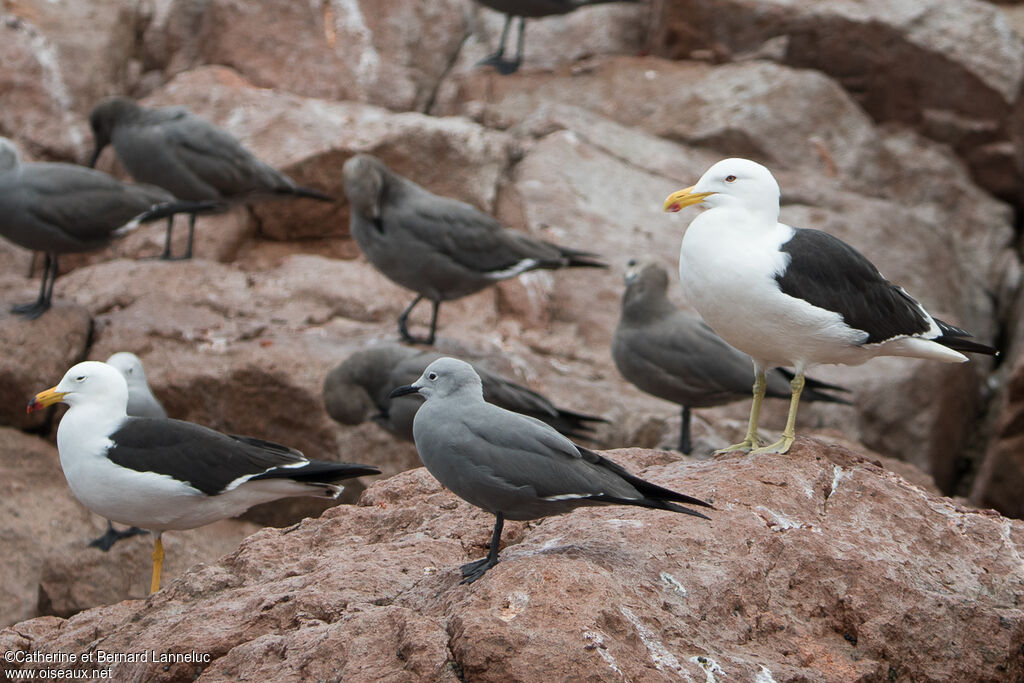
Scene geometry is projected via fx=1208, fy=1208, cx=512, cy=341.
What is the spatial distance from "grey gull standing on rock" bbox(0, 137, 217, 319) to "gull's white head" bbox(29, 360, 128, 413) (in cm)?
297

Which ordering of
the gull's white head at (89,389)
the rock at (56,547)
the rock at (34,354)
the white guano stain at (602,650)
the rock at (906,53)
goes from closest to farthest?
the white guano stain at (602,650)
the gull's white head at (89,389)
the rock at (56,547)
the rock at (34,354)
the rock at (906,53)

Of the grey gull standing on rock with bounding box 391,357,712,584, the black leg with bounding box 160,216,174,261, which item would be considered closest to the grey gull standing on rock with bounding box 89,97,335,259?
the black leg with bounding box 160,216,174,261

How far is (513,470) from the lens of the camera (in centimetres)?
407

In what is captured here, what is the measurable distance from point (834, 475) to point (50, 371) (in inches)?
213

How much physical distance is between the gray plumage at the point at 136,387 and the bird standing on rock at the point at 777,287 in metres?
3.60

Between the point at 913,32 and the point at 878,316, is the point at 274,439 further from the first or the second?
the point at 913,32

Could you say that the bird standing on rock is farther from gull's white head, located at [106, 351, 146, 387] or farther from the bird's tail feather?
gull's white head, located at [106, 351, 146, 387]

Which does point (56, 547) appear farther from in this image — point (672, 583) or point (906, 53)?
point (906, 53)

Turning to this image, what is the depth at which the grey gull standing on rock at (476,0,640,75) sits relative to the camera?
12.2 metres

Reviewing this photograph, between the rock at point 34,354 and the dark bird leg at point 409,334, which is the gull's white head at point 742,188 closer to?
the dark bird leg at point 409,334

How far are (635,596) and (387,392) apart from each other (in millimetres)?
3871

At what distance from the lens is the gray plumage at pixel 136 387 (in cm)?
721

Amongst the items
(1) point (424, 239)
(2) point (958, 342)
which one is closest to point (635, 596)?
(2) point (958, 342)

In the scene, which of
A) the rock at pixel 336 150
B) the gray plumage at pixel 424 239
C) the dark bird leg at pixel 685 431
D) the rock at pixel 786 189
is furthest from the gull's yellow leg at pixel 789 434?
the rock at pixel 336 150
